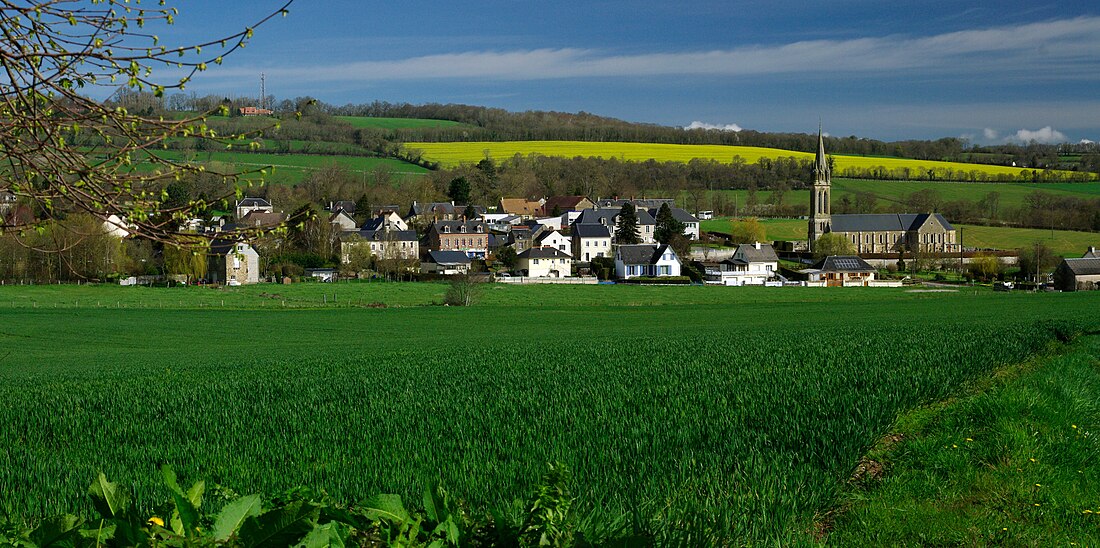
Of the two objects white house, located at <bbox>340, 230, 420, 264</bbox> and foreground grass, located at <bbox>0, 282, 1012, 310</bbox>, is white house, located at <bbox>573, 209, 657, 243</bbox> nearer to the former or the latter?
white house, located at <bbox>340, 230, 420, 264</bbox>

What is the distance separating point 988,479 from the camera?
329 inches

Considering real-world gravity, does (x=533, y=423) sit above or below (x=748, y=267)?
above

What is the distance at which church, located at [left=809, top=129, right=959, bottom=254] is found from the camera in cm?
13725

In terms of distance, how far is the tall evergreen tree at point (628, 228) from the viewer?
124m

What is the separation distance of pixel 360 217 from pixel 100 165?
128532mm

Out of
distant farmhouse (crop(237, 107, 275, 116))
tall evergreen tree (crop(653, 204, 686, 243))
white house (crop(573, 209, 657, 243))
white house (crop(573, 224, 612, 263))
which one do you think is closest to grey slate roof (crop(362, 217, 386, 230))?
white house (crop(573, 224, 612, 263))

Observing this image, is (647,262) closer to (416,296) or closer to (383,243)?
(383,243)

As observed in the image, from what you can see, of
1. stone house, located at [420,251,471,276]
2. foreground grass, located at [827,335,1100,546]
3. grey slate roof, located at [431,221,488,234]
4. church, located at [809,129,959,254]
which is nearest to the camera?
foreground grass, located at [827,335,1100,546]

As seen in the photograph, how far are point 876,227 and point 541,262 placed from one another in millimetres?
64202

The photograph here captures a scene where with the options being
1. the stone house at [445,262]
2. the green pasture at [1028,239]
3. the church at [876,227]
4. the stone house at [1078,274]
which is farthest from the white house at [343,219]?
the green pasture at [1028,239]

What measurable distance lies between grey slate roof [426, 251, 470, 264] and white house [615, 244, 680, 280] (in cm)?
1972

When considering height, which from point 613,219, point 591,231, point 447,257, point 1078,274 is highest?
point 613,219

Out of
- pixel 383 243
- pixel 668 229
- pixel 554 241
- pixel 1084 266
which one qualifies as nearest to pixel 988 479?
pixel 1084 266

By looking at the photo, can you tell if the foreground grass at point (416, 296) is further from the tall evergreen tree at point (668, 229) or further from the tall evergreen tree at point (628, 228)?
the tall evergreen tree at point (628, 228)
